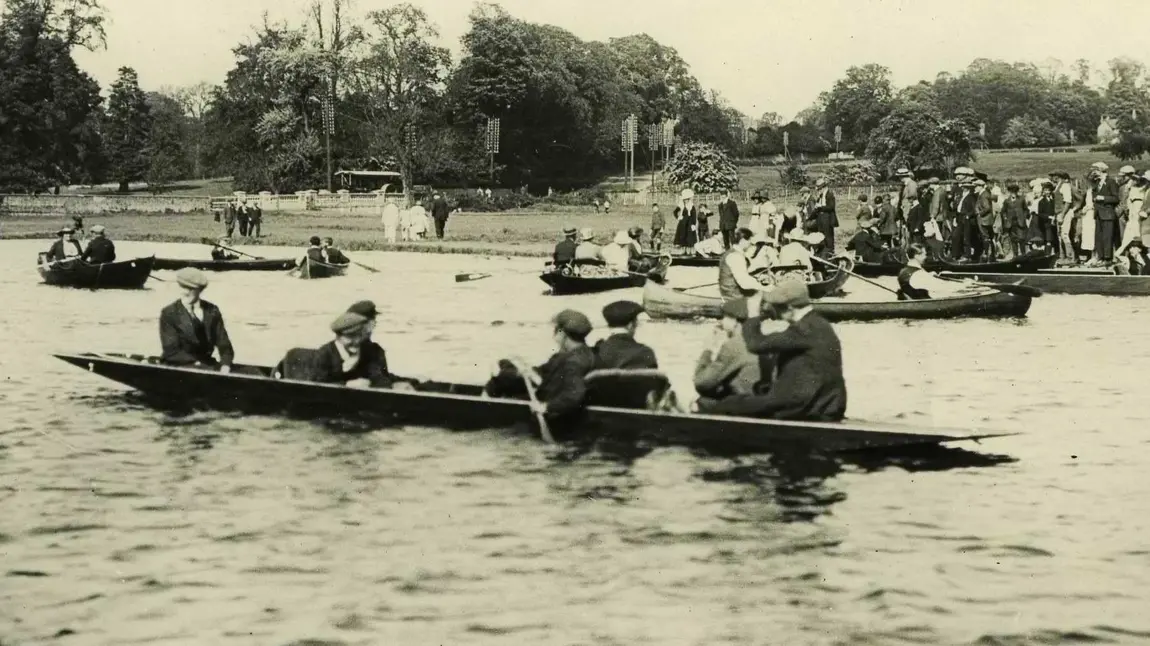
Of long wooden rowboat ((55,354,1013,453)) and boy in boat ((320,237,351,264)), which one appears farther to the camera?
boy in boat ((320,237,351,264))

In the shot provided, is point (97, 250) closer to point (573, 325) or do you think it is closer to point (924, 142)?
point (573, 325)

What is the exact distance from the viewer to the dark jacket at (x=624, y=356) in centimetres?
1159

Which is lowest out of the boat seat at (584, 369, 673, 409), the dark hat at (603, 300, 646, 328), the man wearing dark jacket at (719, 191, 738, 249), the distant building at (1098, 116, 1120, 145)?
the boat seat at (584, 369, 673, 409)

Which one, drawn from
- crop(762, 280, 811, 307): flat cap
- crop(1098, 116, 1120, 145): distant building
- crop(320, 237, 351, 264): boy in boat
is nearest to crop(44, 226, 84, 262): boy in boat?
crop(320, 237, 351, 264): boy in boat

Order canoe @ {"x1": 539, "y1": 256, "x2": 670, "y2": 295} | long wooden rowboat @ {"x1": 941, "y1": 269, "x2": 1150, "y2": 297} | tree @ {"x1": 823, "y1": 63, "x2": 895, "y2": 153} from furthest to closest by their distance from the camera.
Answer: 1. tree @ {"x1": 823, "y1": 63, "x2": 895, "y2": 153}
2. canoe @ {"x1": 539, "y1": 256, "x2": 670, "y2": 295}
3. long wooden rowboat @ {"x1": 941, "y1": 269, "x2": 1150, "y2": 297}

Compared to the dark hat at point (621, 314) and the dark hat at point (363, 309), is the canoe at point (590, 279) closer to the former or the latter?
the dark hat at point (363, 309)

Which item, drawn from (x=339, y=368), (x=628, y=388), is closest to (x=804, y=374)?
(x=628, y=388)

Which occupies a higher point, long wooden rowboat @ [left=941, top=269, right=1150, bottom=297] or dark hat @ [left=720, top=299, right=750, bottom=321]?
dark hat @ [left=720, top=299, right=750, bottom=321]

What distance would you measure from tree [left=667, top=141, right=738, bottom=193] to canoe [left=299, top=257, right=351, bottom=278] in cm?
3733

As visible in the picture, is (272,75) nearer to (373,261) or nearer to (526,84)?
(526,84)

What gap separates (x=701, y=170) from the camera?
2650 inches

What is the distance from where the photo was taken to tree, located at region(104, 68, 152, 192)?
8256cm

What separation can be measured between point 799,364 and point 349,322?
166 inches

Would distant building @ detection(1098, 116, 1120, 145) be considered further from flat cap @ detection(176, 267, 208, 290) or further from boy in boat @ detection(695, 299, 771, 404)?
flat cap @ detection(176, 267, 208, 290)
